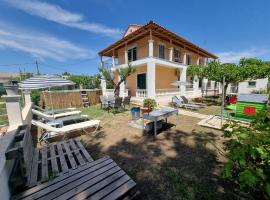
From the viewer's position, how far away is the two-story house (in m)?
12.3

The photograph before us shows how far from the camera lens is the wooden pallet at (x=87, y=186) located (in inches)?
86.4

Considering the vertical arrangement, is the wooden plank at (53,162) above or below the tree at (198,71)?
below

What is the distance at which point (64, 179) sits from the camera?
2.55 meters

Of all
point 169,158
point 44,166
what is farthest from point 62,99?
point 169,158

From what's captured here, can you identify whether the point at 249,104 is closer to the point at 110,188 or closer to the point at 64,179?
the point at 110,188

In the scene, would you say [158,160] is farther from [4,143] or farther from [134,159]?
[4,143]

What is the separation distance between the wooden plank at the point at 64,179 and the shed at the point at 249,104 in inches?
299

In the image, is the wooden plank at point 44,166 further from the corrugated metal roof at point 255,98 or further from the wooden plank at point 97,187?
the corrugated metal roof at point 255,98

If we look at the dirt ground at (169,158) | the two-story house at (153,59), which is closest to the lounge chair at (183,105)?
the two-story house at (153,59)

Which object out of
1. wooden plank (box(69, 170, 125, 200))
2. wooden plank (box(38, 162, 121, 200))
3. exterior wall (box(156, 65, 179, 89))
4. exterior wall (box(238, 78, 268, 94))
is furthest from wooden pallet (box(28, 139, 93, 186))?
exterior wall (box(238, 78, 268, 94))

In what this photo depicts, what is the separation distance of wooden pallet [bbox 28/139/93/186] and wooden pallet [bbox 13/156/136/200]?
375 millimetres

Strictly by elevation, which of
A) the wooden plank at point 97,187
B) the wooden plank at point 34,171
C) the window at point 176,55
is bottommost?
the wooden plank at point 34,171

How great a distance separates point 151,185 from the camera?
10.1 ft

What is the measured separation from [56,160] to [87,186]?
1.61 metres
